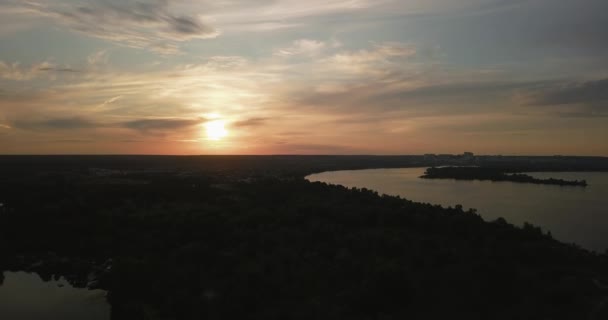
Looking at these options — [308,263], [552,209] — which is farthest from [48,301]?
[552,209]

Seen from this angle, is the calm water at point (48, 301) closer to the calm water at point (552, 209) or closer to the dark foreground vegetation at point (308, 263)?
the dark foreground vegetation at point (308, 263)

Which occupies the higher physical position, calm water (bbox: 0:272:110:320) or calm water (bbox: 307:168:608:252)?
calm water (bbox: 307:168:608:252)

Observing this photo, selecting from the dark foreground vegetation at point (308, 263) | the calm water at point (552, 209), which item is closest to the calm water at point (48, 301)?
the dark foreground vegetation at point (308, 263)

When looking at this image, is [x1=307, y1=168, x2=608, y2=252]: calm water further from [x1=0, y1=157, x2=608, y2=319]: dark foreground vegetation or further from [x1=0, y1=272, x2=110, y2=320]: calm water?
[x1=0, y1=272, x2=110, y2=320]: calm water

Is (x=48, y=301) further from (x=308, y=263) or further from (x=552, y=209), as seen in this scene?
(x=552, y=209)

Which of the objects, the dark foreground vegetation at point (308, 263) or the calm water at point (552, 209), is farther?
the calm water at point (552, 209)

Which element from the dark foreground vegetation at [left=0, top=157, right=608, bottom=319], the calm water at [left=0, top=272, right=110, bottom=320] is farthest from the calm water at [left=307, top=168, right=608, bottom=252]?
the calm water at [left=0, top=272, right=110, bottom=320]

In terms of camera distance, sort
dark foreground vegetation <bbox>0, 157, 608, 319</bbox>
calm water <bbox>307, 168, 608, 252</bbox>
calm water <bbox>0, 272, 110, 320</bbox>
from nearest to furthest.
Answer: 1. dark foreground vegetation <bbox>0, 157, 608, 319</bbox>
2. calm water <bbox>0, 272, 110, 320</bbox>
3. calm water <bbox>307, 168, 608, 252</bbox>

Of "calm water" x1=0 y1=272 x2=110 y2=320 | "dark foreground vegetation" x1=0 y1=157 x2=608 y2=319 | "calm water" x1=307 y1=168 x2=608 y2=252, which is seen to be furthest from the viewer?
"calm water" x1=307 y1=168 x2=608 y2=252
